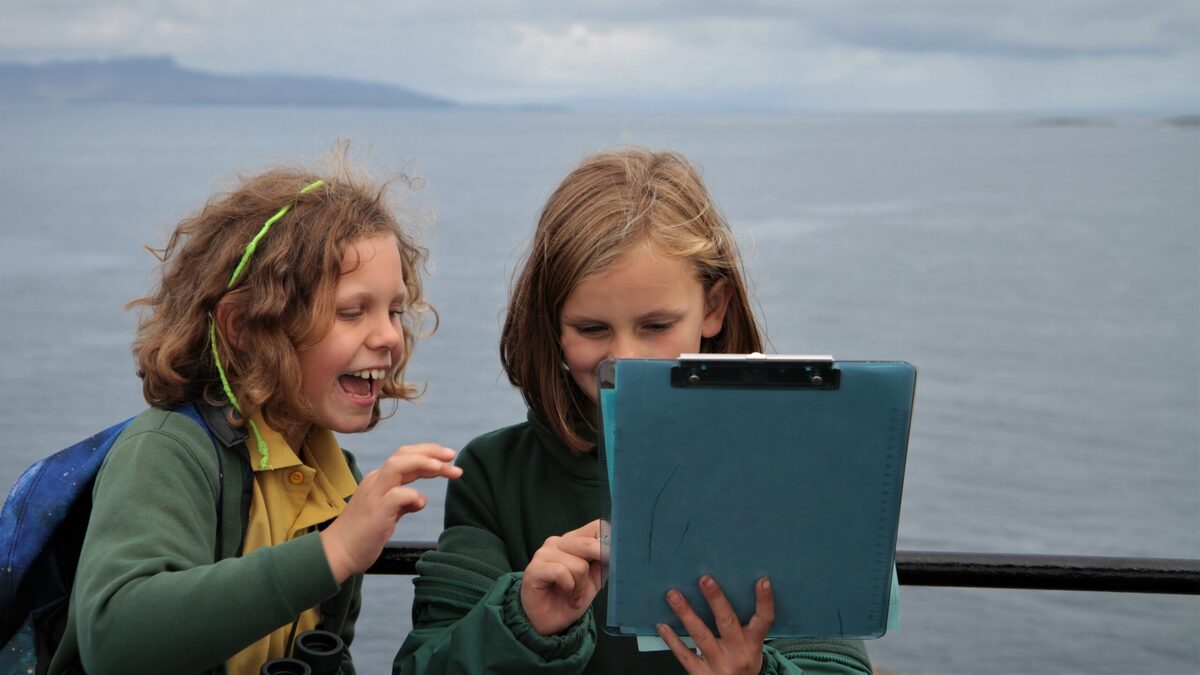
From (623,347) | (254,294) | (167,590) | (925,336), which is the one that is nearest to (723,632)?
(623,347)

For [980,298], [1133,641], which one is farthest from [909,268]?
[1133,641]

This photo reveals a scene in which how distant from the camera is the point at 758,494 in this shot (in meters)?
1.53

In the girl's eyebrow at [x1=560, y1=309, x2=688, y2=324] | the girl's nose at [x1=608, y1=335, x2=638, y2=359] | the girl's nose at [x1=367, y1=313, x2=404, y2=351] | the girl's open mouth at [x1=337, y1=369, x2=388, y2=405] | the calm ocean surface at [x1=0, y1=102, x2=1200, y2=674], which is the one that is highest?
the girl's eyebrow at [x1=560, y1=309, x2=688, y2=324]

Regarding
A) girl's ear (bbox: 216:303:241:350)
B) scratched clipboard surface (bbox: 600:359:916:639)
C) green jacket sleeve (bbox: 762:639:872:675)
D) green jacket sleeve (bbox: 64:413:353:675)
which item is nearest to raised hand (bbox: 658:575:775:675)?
scratched clipboard surface (bbox: 600:359:916:639)

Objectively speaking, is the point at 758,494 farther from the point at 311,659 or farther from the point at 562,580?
the point at 311,659

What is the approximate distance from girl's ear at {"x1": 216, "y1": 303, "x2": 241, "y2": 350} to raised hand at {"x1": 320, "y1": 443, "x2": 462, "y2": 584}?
0.43 m

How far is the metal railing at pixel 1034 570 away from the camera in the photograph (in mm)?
2162

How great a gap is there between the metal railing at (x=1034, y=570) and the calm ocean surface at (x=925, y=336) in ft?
1.70

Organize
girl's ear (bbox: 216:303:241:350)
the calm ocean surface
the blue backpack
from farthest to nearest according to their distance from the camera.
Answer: the calm ocean surface
girl's ear (bbox: 216:303:241:350)
the blue backpack

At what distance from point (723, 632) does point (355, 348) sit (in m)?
0.63

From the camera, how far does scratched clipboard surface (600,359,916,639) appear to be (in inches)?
59.2

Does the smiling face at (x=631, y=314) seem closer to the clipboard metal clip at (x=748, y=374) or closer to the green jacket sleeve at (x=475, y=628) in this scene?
the green jacket sleeve at (x=475, y=628)

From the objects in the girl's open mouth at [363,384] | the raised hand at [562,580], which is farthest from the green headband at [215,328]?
the raised hand at [562,580]

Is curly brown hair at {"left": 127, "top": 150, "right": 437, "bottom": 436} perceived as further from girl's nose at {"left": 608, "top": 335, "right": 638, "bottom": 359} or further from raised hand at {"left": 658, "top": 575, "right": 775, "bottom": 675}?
raised hand at {"left": 658, "top": 575, "right": 775, "bottom": 675}
